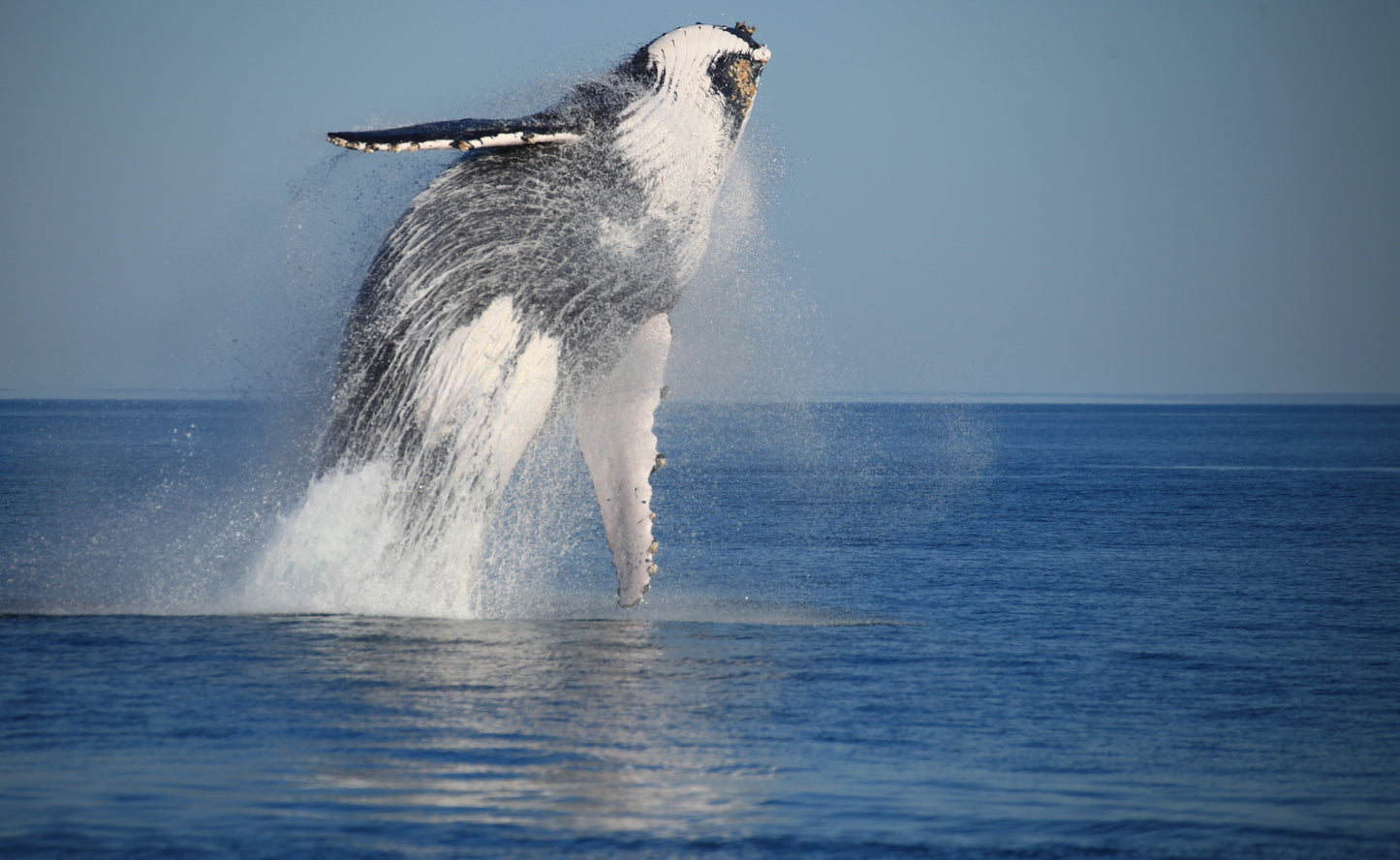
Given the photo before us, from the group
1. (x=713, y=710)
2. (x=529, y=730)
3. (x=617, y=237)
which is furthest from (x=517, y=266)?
(x=529, y=730)

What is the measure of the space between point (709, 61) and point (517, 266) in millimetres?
2334

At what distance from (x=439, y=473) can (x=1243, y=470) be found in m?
48.3

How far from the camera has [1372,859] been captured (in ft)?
21.1

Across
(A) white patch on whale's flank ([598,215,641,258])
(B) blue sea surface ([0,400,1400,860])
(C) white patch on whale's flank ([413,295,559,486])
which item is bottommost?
(B) blue sea surface ([0,400,1400,860])

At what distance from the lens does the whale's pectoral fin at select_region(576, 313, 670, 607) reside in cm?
1302

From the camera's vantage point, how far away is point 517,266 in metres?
11.6

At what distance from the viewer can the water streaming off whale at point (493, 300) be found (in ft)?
37.9

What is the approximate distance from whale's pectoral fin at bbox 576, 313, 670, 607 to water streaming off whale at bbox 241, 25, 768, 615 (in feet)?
2.49

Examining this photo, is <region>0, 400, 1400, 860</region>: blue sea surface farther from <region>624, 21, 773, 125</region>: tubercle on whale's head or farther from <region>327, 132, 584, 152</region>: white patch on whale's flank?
<region>624, 21, 773, 125</region>: tubercle on whale's head

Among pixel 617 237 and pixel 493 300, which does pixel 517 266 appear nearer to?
pixel 493 300

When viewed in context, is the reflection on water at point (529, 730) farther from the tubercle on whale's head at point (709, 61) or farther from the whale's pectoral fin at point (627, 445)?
the tubercle on whale's head at point (709, 61)

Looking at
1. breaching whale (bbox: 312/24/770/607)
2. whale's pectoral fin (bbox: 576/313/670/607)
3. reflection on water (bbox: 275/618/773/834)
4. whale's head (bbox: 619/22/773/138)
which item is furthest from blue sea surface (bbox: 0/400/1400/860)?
whale's head (bbox: 619/22/773/138)

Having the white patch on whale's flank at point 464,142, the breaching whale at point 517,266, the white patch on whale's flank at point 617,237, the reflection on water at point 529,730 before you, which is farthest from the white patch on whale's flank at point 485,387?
the reflection on water at point 529,730

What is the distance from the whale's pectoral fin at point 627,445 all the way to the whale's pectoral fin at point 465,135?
2.28 metres
